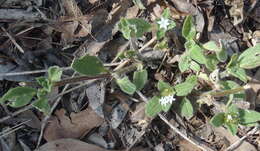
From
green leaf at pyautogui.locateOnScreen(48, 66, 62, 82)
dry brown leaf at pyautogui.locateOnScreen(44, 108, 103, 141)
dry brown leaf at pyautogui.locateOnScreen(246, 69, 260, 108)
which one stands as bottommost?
dry brown leaf at pyautogui.locateOnScreen(246, 69, 260, 108)

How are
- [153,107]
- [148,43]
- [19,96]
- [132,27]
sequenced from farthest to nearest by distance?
[148,43] < [153,107] < [132,27] < [19,96]

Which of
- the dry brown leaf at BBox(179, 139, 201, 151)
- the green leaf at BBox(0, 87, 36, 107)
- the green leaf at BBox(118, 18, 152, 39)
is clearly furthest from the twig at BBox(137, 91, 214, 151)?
the green leaf at BBox(0, 87, 36, 107)

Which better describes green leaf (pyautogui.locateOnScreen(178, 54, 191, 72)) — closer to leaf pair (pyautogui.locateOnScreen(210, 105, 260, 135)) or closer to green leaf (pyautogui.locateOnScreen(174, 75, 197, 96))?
green leaf (pyautogui.locateOnScreen(174, 75, 197, 96))

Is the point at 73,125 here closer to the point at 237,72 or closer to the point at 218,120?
the point at 218,120

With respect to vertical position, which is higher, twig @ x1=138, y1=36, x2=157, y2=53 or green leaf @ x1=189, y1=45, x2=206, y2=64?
twig @ x1=138, y1=36, x2=157, y2=53

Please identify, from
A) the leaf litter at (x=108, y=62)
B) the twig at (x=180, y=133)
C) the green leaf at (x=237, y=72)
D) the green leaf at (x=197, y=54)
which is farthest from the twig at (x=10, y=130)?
the green leaf at (x=237, y=72)

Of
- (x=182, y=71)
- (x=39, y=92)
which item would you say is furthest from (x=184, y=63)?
(x=39, y=92)

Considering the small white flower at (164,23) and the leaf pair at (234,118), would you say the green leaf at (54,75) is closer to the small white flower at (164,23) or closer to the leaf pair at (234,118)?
the small white flower at (164,23)
